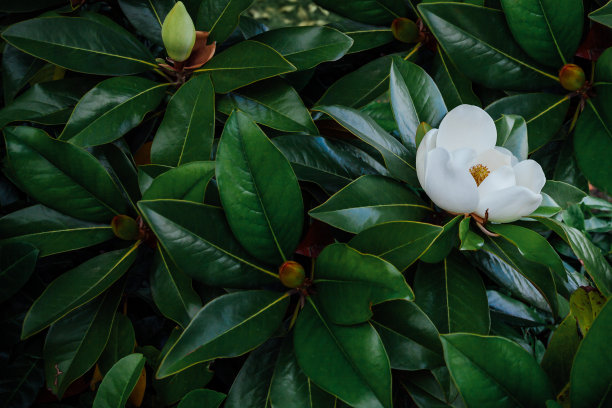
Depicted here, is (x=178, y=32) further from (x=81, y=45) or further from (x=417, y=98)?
(x=417, y=98)

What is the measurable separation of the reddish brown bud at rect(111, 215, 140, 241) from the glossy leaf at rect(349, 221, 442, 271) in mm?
345

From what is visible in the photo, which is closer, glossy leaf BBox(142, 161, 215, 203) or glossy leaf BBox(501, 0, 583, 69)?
glossy leaf BBox(142, 161, 215, 203)

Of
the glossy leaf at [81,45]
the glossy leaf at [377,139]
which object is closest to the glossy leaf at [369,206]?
the glossy leaf at [377,139]

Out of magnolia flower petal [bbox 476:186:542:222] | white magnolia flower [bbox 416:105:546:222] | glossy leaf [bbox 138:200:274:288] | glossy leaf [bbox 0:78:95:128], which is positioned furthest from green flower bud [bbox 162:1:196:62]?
magnolia flower petal [bbox 476:186:542:222]

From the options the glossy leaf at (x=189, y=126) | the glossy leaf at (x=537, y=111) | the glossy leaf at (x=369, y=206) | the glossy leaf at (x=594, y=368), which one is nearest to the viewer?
the glossy leaf at (x=594, y=368)

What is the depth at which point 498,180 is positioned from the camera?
0.66 meters

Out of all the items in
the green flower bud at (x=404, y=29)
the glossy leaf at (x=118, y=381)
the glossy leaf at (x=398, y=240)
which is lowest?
the glossy leaf at (x=118, y=381)

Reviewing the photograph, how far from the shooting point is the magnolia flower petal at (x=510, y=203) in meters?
0.63

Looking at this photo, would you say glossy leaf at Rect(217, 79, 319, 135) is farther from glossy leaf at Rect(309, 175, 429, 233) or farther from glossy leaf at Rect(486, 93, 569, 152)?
glossy leaf at Rect(486, 93, 569, 152)

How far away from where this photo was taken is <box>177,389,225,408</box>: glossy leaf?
0.67 meters

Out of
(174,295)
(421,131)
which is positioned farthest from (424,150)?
(174,295)

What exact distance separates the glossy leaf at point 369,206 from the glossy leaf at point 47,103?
0.49 m

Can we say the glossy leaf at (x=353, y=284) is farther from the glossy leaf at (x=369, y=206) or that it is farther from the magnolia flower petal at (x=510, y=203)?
the magnolia flower petal at (x=510, y=203)

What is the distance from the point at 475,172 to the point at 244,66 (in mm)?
393
